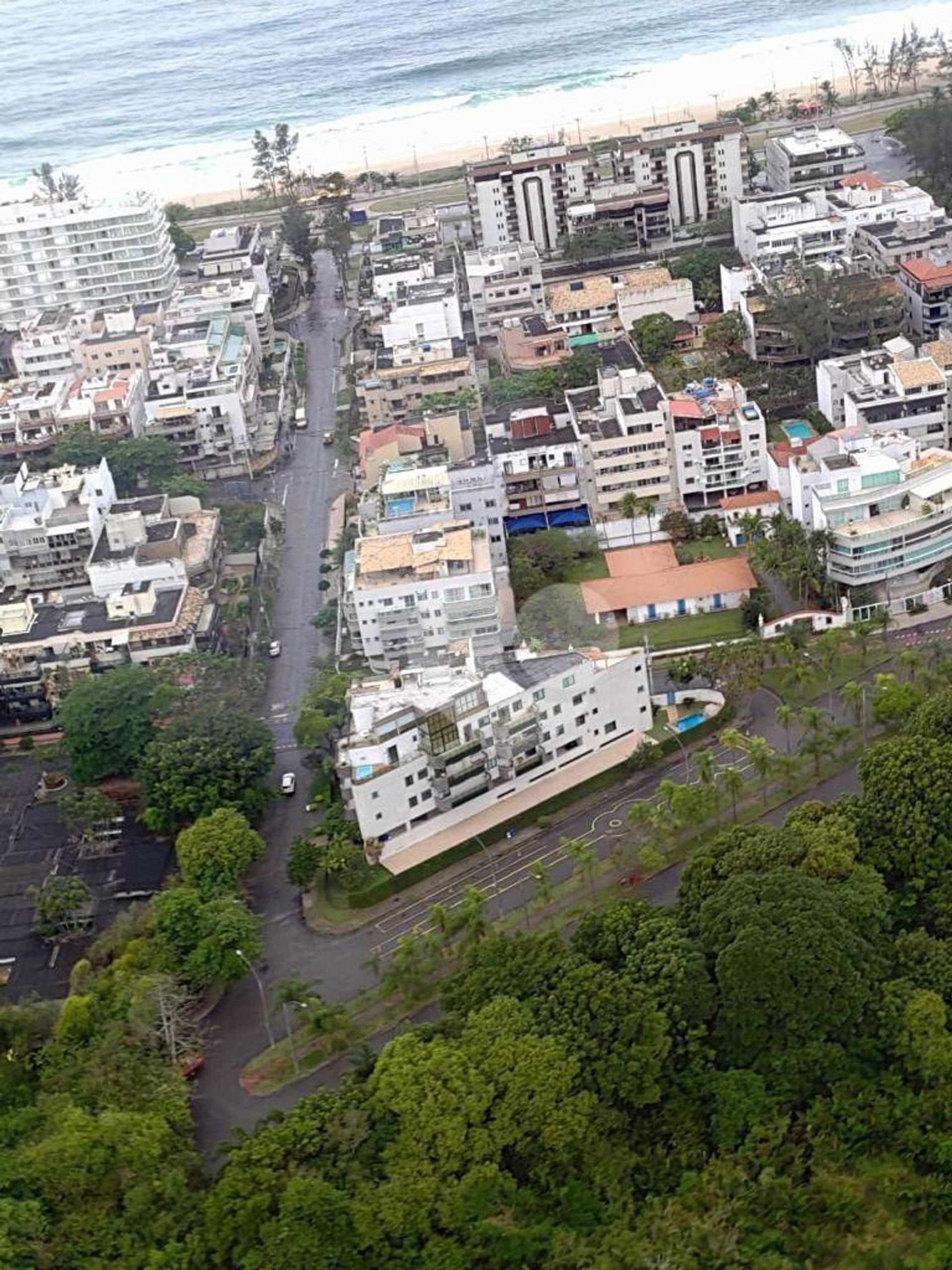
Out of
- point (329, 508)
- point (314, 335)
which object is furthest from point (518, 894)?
point (314, 335)

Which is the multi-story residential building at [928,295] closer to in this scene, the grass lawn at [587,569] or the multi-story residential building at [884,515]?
the multi-story residential building at [884,515]

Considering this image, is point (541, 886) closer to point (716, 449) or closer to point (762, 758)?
point (762, 758)

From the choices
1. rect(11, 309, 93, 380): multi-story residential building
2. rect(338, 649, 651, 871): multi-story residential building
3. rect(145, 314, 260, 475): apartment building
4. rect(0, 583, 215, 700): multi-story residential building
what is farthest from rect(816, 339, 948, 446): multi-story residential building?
rect(11, 309, 93, 380): multi-story residential building

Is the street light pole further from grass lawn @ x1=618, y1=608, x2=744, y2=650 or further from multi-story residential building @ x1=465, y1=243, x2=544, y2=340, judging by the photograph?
multi-story residential building @ x1=465, y1=243, x2=544, y2=340

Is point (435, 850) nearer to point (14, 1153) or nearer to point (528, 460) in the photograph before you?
point (14, 1153)

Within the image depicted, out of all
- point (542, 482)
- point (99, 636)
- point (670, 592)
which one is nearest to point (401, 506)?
point (542, 482)

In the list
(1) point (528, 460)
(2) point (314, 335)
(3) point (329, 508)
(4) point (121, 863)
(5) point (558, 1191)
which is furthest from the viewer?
(2) point (314, 335)

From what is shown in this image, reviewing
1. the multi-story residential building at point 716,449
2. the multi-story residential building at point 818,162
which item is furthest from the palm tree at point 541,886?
the multi-story residential building at point 818,162
